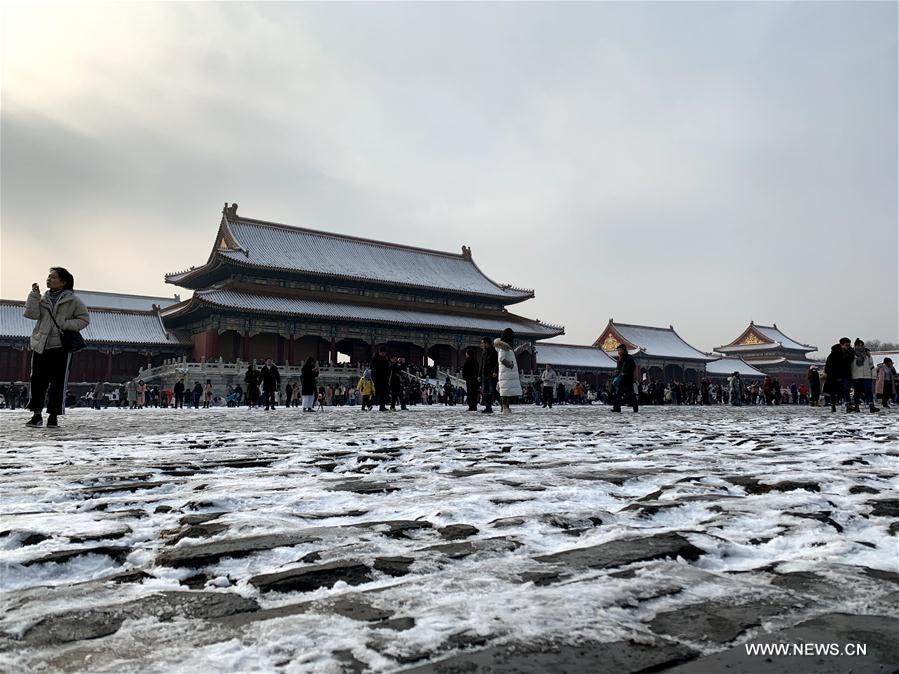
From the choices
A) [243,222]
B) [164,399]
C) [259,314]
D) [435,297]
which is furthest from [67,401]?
[435,297]

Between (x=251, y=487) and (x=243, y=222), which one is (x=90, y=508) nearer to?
(x=251, y=487)

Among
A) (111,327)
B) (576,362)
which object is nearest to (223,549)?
(111,327)

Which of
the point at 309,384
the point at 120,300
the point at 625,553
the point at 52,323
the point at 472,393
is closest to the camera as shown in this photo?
the point at 625,553

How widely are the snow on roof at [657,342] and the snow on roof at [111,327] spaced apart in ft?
114

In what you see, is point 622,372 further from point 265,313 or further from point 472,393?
point 265,313

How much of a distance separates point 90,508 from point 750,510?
2.54 meters

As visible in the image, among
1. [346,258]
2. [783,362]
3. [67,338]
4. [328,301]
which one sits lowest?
[67,338]

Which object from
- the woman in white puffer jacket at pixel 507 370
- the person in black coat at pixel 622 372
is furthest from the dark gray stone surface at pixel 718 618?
the person in black coat at pixel 622 372

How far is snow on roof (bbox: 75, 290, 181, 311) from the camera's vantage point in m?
45.6

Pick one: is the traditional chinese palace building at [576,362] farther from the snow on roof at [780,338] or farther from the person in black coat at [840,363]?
the person in black coat at [840,363]

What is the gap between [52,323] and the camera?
700cm

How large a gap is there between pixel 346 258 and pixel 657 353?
88.7ft

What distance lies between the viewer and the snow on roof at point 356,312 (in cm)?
3403

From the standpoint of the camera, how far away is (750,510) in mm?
2523
